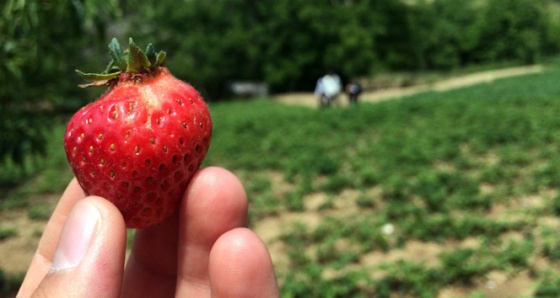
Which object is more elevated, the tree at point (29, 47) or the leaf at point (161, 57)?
the leaf at point (161, 57)

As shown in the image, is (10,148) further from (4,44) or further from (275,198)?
(275,198)

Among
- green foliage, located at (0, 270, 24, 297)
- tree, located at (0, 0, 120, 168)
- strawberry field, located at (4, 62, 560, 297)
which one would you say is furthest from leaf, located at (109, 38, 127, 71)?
green foliage, located at (0, 270, 24, 297)

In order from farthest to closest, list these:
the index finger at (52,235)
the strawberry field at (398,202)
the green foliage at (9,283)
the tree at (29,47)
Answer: the green foliage at (9,283)
the strawberry field at (398,202)
the tree at (29,47)
the index finger at (52,235)

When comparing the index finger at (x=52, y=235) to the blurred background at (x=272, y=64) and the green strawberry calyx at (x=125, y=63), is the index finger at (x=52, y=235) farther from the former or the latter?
the blurred background at (x=272, y=64)

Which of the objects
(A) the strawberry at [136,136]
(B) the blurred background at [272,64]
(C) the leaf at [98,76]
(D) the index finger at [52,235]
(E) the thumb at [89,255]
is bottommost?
(B) the blurred background at [272,64]

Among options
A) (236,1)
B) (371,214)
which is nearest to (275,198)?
(371,214)

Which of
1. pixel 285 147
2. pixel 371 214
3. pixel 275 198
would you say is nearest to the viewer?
pixel 371 214

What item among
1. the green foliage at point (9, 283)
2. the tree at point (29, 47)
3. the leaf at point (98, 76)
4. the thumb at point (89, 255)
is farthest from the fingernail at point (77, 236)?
the green foliage at point (9, 283)

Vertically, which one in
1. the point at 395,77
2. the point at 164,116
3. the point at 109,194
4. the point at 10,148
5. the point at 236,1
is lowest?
the point at 395,77
